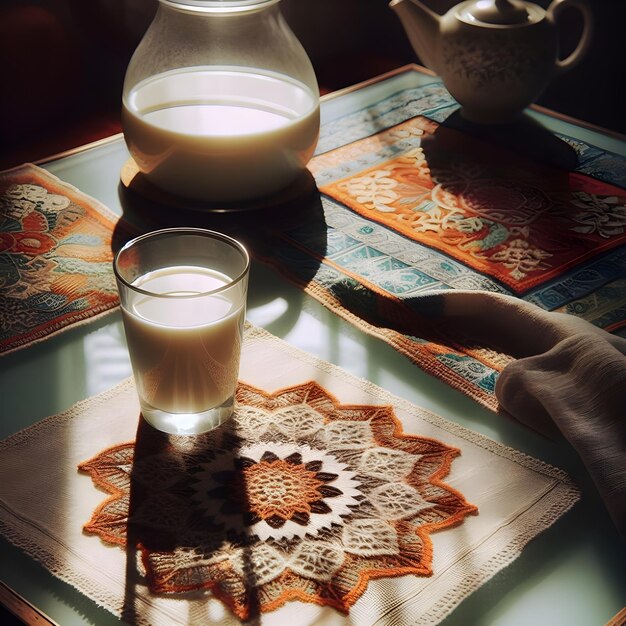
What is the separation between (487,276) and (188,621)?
487mm

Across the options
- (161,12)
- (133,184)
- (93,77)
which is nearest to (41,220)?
(133,184)

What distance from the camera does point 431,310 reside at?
78 centimetres

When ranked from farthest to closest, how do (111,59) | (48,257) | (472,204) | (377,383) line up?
(111,59) < (472,204) < (48,257) < (377,383)

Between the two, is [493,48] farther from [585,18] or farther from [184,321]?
[184,321]

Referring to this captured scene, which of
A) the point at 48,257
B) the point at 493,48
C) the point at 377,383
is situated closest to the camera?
the point at 377,383

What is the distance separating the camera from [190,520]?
551 millimetres

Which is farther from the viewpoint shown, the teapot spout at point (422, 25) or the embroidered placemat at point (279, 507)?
the teapot spout at point (422, 25)

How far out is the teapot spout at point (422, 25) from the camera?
115 centimetres

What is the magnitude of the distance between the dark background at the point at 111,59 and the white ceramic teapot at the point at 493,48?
→ 269 mm

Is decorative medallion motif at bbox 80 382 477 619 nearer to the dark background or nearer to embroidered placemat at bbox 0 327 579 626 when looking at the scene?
embroidered placemat at bbox 0 327 579 626

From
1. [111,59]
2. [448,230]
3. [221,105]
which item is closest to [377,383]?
[448,230]

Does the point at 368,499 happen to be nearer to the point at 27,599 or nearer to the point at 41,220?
the point at 27,599

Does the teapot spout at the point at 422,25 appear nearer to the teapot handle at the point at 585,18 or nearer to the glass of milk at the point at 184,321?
the teapot handle at the point at 585,18

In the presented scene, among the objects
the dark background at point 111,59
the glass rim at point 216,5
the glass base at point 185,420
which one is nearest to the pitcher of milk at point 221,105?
the glass rim at point 216,5
